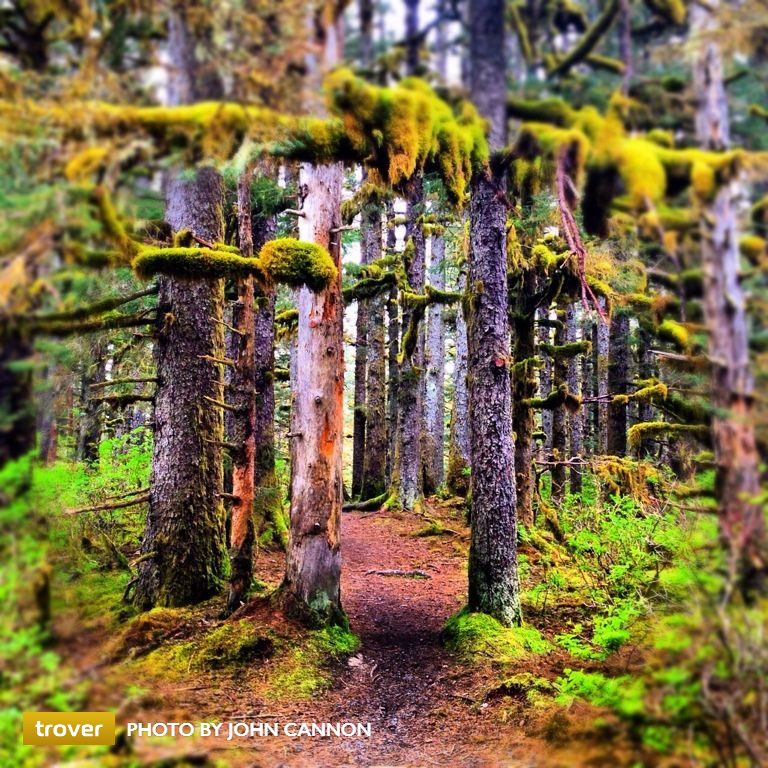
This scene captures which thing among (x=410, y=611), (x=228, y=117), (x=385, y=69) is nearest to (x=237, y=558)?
(x=410, y=611)

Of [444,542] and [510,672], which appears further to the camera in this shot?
[444,542]

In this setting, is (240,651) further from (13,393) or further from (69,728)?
(13,393)

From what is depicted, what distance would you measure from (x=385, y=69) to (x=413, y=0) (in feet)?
1.99

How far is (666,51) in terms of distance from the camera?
12.4 feet

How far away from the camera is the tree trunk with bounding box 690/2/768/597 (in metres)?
3.25

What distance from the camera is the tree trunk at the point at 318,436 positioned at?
23.1 ft

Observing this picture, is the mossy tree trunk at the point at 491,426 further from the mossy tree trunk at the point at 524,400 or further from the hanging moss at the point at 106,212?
the hanging moss at the point at 106,212

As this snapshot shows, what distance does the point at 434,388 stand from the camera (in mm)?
18312

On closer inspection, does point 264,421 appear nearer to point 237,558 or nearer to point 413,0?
point 237,558

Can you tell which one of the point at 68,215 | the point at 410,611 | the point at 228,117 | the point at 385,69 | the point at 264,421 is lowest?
the point at 410,611

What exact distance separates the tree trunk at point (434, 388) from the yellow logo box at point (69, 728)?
14137 mm

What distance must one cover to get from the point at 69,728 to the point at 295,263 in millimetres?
4564

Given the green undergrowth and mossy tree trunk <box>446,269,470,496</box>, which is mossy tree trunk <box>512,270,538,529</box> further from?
mossy tree trunk <box>446,269,470,496</box>

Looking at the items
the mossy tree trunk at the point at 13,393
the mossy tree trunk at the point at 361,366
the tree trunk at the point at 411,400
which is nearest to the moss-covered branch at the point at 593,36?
the mossy tree trunk at the point at 13,393
